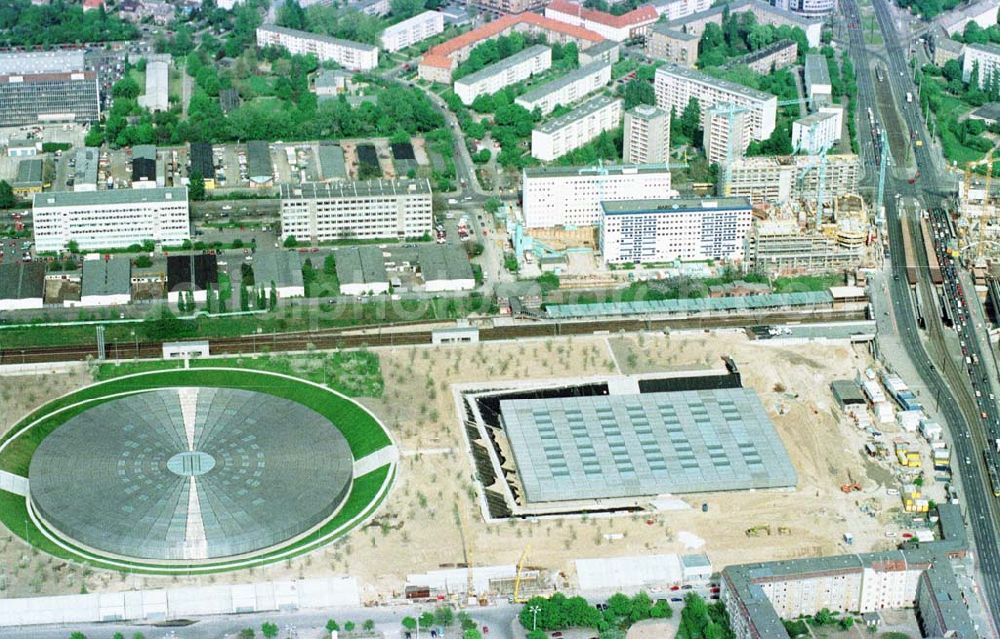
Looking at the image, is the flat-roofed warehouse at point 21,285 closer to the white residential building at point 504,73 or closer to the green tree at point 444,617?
the green tree at point 444,617

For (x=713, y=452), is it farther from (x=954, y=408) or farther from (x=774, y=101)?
(x=774, y=101)

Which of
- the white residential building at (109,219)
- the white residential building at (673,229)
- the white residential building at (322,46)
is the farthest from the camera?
the white residential building at (322,46)

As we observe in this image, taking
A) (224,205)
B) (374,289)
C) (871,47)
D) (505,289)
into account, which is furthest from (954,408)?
(871,47)

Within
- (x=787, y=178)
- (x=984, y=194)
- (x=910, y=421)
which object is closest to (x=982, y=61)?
(x=984, y=194)

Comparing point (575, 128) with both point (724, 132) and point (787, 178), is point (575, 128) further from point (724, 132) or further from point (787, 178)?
point (787, 178)

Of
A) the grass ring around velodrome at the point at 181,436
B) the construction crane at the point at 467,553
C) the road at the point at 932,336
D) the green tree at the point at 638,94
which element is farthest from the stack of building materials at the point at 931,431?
the green tree at the point at 638,94

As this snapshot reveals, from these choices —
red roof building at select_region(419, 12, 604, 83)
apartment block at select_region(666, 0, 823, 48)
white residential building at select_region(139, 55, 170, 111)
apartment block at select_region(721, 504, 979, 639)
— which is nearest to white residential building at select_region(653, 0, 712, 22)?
apartment block at select_region(666, 0, 823, 48)

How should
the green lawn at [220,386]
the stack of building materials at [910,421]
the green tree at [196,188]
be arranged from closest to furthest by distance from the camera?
the green lawn at [220,386] → the stack of building materials at [910,421] → the green tree at [196,188]
